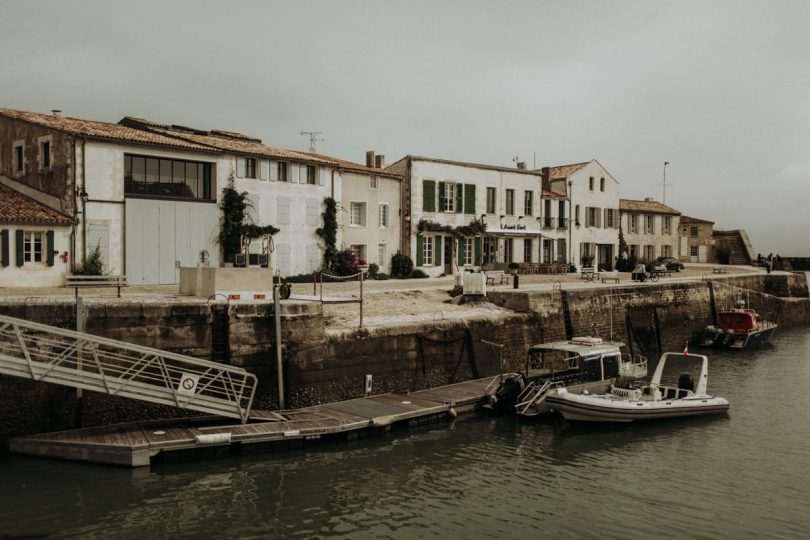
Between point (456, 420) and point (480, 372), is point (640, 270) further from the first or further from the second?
point (456, 420)

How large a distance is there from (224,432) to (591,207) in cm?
3967

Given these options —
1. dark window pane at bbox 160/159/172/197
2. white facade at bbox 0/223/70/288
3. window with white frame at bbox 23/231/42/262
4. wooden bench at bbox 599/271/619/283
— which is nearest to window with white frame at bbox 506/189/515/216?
wooden bench at bbox 599/271/619/283

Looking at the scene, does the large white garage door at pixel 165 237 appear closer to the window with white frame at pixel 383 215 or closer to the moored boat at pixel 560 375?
the window with white frame at pixel 383 215

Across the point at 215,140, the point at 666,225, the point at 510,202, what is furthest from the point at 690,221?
the point at 215,140

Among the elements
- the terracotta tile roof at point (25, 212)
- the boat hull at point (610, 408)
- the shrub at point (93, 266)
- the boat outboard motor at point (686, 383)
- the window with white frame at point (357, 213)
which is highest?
the window with white frame at point (357, 213)

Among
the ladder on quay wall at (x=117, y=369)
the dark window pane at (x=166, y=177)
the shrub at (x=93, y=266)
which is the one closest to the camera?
the ladder on quay wall at (x=117, y=369)

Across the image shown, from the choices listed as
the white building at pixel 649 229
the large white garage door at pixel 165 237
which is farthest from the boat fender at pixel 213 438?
the white building at pixel 649 229

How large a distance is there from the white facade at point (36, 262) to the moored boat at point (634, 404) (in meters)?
17.8

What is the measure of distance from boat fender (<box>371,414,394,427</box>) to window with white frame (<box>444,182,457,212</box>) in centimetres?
2444

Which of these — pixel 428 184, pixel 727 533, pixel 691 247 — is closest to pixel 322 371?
pixel 727 533

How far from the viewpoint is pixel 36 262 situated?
24.5 metres

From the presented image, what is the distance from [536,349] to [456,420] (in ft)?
12.7

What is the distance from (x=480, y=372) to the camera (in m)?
23.3

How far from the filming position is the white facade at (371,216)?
3566 cm
